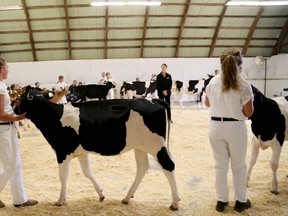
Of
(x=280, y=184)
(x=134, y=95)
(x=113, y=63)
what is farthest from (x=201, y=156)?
(x=113, y=63)

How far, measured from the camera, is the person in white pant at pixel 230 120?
295 centimetres

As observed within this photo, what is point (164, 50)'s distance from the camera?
770 inches

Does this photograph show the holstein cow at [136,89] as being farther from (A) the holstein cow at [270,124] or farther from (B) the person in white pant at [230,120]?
(B) the person in white pant at [230,120]

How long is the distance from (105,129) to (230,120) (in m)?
1.41

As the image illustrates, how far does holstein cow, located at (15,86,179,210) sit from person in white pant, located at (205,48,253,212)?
0.55m

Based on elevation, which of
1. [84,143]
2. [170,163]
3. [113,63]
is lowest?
[170,163]

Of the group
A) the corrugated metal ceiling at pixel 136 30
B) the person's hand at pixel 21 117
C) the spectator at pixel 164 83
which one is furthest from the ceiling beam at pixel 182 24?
the person's hand at pixel 21 117

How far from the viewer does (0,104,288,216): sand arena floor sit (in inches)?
132

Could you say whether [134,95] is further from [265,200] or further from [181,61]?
[265,200]

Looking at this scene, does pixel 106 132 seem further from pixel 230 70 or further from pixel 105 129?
pixel 230 70

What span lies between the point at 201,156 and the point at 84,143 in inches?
121

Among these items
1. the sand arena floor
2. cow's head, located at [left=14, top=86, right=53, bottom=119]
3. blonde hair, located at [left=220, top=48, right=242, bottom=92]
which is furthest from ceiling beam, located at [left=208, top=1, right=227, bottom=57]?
cow's head, located at [left=14, top=86, right=53, bottom=119]

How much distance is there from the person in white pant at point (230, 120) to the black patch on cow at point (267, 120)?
648 mm

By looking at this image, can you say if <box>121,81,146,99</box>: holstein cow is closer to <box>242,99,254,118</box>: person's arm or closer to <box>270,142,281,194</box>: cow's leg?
<box>270,142,281,194</box>: cow's leg
